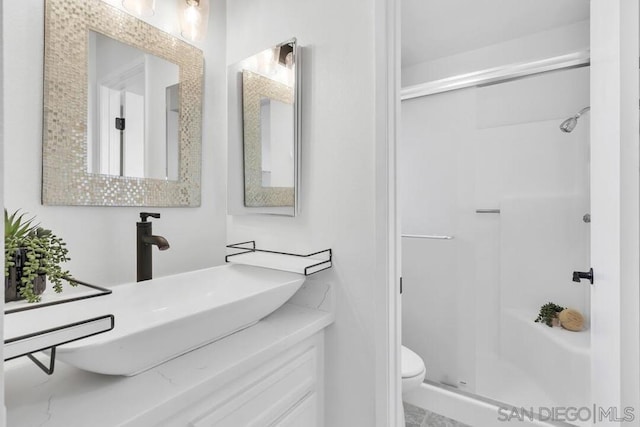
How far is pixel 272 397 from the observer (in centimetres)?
89

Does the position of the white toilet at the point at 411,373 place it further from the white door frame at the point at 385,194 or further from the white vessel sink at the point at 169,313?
the white vessel sink at the point at 169,313

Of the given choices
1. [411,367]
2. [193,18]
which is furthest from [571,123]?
[193,18]

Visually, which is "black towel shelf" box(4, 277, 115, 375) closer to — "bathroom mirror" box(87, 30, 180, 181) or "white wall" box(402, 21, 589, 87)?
"bathroom mirror" box(87, 30, 180, 181)

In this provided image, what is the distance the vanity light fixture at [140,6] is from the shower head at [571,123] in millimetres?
2159

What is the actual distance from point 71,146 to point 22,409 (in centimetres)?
69

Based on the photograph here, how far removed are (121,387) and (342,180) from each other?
84 cm

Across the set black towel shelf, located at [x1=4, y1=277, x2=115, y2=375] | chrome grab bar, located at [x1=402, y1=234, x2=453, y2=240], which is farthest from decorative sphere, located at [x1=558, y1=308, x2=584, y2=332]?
black towel shelf, located at [x1=4, y1=277, x2=115, y2=375]

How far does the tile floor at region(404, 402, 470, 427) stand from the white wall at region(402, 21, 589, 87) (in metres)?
2.17

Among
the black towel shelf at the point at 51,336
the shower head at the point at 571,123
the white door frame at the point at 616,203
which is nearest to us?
the black towel shelf at the point at 51,336

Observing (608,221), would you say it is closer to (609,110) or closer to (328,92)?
(609,110)

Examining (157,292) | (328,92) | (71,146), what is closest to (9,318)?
(157,292)

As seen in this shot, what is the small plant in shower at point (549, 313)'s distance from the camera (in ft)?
6.21

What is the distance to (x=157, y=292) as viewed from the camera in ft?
3.35

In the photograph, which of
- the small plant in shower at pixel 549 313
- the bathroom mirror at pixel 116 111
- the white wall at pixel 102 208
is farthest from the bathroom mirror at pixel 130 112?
the small plant in shower at pixel 549 313
